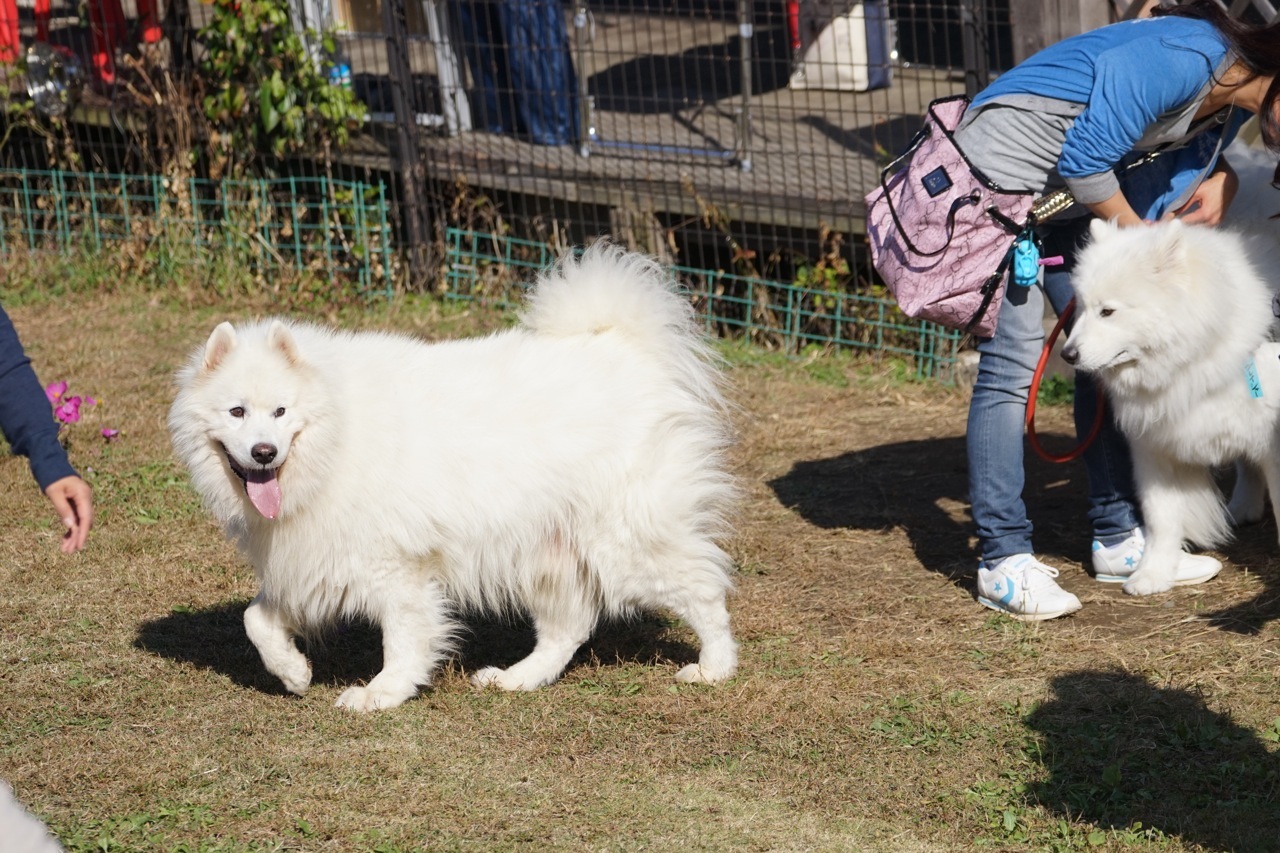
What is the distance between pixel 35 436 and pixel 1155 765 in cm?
271

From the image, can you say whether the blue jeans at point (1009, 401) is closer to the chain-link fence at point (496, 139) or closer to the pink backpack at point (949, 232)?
the pink backpack at point (949, 232)

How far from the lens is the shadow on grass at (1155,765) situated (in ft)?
10.1

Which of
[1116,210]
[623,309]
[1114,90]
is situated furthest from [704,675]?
[1114,90]

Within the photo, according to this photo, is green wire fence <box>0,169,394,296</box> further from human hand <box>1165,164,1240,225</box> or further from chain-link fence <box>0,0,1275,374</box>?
human hand <box>1165,164,1240,225</box>

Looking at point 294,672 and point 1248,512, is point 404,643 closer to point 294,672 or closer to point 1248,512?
point 294,672

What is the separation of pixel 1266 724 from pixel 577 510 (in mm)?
1904

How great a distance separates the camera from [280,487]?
11.8ft

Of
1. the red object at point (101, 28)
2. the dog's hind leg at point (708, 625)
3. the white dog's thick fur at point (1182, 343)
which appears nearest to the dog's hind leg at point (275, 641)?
the dog's hind leg at point (708, 625)

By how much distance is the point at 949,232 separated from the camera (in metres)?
4.05

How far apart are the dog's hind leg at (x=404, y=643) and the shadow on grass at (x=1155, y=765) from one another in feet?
5.50

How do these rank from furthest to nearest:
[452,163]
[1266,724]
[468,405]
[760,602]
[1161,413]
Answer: [452,163]
[760,602]
[1161,413]
[468,405]
[1266,724]

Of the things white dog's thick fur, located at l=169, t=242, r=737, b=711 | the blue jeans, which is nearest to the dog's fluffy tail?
white dog's thick fur, located at l=169, t=242, r=737, b=711

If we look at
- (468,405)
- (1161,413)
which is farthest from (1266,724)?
(468,405)

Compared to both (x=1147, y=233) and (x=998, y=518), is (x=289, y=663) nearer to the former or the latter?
(x=998, y=518)
